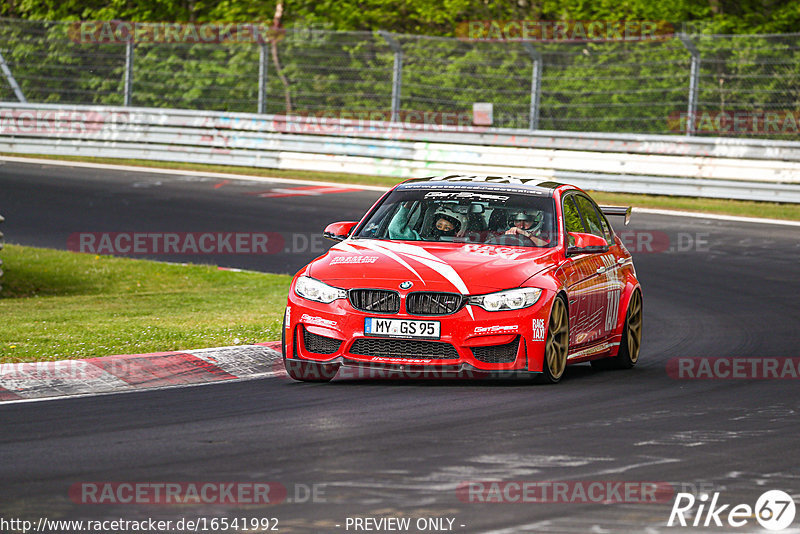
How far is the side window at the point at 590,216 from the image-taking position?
37.9 ft

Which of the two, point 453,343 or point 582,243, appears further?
point 582,243

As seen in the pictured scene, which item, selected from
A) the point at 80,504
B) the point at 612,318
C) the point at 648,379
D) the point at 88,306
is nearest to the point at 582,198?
the point at 612,318

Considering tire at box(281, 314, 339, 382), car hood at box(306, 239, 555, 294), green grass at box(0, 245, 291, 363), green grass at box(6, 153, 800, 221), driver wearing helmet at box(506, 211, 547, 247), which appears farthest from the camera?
green grass at box(6, 153, 800, 221)

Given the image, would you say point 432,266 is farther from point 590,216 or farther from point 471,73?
point 471,73

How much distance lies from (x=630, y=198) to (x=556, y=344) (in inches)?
629

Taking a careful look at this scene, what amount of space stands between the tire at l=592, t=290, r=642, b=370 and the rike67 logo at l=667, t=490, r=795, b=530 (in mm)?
4939

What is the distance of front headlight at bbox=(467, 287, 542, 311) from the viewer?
9.55m

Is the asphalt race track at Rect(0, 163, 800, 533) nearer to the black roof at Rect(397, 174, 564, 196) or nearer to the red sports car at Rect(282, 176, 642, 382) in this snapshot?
the red sports car at Rect(282, 176, 642, 382)

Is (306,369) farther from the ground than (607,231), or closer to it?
closer to it

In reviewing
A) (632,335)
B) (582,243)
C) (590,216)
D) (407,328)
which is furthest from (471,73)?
(407,328)

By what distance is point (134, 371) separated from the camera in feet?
33.7

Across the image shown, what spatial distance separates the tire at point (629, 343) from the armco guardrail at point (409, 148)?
13.4 meters

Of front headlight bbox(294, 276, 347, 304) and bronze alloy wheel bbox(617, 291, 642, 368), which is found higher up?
front headlight bbox(294, 276, 347, 304)

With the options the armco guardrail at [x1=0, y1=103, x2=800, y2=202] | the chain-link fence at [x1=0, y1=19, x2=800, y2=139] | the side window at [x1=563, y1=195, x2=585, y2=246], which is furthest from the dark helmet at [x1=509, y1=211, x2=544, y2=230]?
the chain-link fence at [x1=0, y1=19, x2=800, y2=139]
